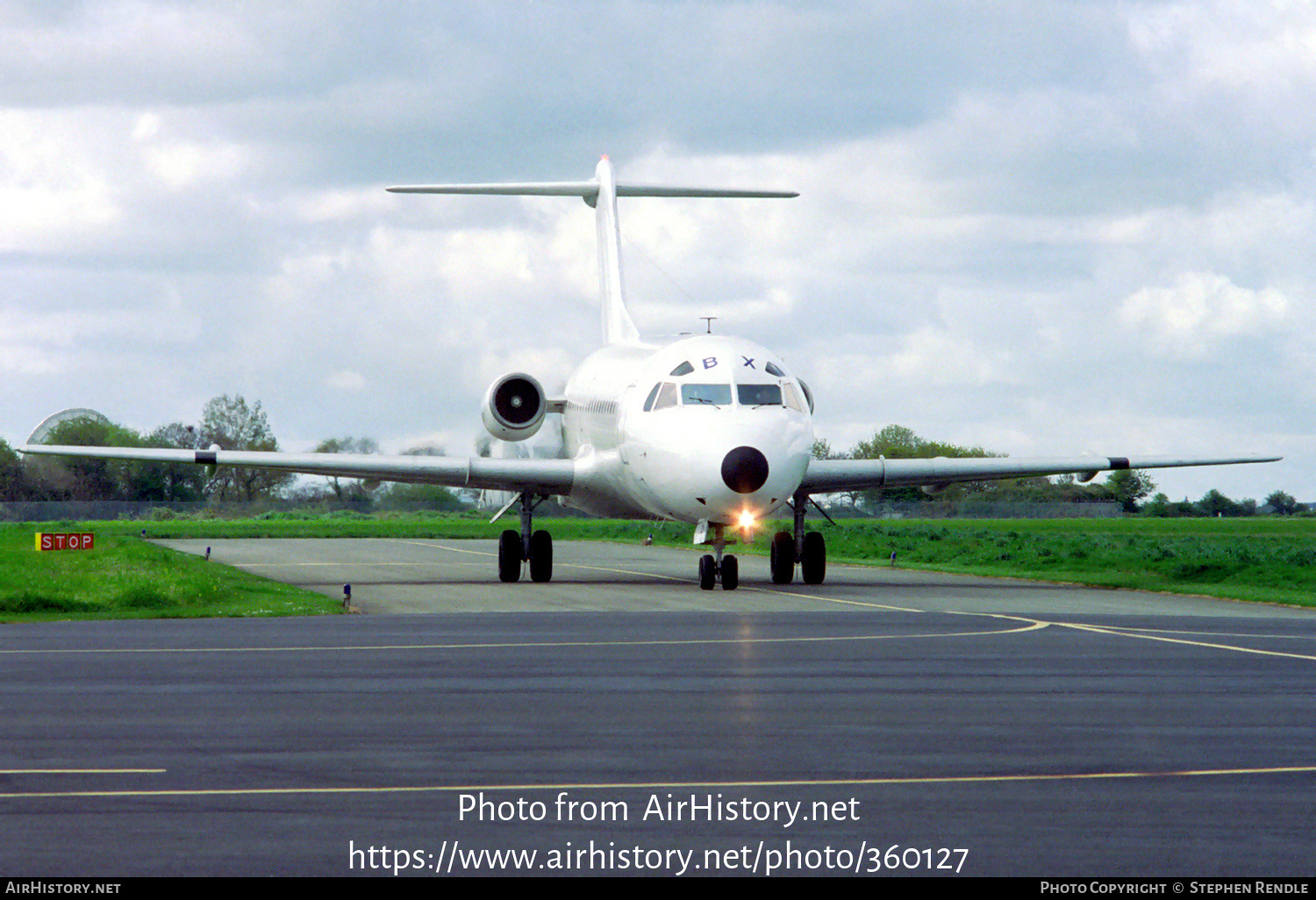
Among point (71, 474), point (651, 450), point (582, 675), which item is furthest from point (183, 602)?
point (71, 474)

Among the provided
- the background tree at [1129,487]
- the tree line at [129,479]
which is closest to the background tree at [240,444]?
the tree line at [129,479]

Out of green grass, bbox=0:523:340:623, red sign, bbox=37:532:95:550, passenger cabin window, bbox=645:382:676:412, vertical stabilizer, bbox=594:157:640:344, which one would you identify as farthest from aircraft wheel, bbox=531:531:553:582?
vertical stabilizer, bbox=594:157:640:344

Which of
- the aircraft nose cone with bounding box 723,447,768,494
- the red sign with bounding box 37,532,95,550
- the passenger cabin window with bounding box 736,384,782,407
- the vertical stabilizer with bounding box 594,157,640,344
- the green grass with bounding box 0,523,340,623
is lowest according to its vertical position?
the green grass with bounding box 0,523,340,623

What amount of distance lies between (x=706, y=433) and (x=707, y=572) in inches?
98.8

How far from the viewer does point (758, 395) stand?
27.4 meters

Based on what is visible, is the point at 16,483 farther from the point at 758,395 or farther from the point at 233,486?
the point at 758,395

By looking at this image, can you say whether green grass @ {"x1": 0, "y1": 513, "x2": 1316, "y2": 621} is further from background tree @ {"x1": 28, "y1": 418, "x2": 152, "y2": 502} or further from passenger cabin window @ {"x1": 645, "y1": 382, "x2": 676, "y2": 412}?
background tree @ {"x1": 28, "y1": 418, "x2": 152, "y2": 502}

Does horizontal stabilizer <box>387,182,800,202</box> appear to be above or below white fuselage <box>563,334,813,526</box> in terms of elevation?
above

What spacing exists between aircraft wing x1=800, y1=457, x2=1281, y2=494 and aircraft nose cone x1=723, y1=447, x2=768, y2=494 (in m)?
4.97

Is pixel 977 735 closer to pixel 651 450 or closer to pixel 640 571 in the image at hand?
pixel 651 450

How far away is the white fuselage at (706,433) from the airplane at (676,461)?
25mm

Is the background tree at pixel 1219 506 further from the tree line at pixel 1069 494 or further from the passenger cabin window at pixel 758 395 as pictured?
the passenger cabin window at pixel 758 395

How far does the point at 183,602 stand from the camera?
23094mm

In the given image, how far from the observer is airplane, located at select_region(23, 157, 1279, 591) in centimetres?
2647
